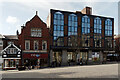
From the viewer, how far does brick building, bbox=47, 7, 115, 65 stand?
40263mm

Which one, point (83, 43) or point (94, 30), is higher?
point (94, 30)

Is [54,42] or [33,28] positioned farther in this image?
[54,42]

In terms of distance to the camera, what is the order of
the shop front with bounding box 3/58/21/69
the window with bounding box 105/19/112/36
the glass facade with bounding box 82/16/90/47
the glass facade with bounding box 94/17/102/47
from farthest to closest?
the window with bounding box 105/19/112/36 < the glass facade with bounding box 94/17/102/47 < the glass facade with bounding box 82/16/90/47 < the shop front with bounding box 3/58/21/69

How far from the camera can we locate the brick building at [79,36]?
40263 millimetres

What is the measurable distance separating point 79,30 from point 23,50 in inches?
762

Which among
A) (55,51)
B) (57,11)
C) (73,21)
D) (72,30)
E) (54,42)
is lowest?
(55,51)

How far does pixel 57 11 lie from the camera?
134 ft

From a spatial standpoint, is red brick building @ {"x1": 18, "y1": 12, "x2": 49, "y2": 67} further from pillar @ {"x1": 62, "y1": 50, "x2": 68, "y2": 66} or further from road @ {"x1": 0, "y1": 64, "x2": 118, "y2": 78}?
road @ {"x1": 0, "y1": 64, "x2": 118, "y2": 78}

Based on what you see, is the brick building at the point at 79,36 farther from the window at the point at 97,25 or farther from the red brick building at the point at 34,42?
the red brick building at the point at 34,42

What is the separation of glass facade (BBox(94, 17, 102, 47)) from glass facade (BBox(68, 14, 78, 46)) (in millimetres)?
7757

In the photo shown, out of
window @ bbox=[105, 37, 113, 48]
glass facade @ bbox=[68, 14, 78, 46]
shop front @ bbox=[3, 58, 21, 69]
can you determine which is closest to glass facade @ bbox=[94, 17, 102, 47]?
window @ bbox=[105, 37, 113, 48]

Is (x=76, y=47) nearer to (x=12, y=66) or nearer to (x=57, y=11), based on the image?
(x=57, y=11)

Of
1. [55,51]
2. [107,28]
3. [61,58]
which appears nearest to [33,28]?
[55,51]

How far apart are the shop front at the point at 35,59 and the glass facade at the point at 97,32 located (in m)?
19.3
